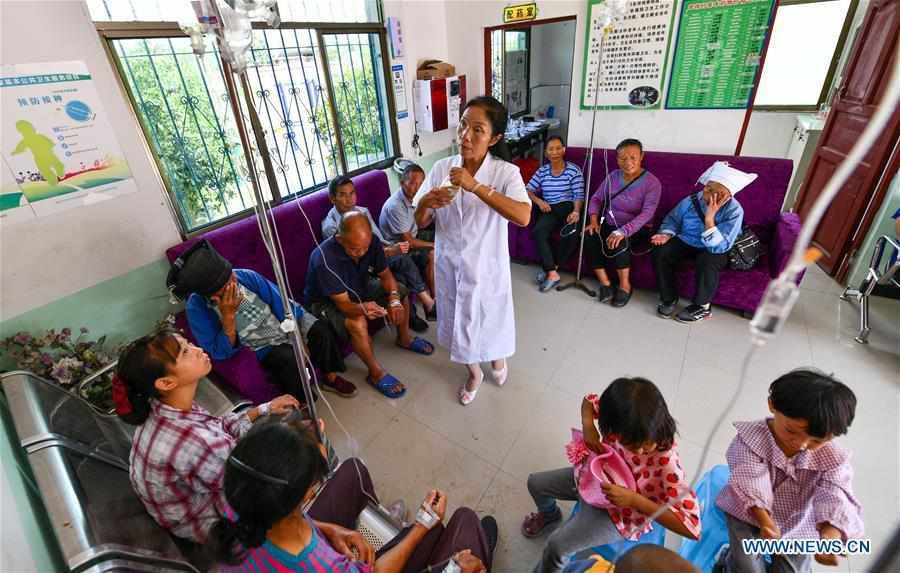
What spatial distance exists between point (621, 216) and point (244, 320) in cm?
256

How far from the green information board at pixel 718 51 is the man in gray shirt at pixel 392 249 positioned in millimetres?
2278

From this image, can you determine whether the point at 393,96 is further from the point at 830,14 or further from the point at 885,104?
the point at 830,14

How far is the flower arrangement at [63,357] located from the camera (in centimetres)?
173

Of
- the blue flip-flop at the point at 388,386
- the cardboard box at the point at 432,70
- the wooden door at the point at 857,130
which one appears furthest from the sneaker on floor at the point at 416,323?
the wooden door at the point at 857,130

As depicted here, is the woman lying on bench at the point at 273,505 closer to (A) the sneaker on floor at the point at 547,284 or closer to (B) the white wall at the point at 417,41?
(A) the sneaker on floor at the point at 547,284

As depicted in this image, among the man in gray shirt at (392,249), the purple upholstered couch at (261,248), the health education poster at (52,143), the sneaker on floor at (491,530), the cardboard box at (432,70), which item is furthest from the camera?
the cardboard box at (432,70)

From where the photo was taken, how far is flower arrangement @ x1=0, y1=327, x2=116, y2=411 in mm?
1730

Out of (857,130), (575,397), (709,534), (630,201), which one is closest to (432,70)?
(630,201)

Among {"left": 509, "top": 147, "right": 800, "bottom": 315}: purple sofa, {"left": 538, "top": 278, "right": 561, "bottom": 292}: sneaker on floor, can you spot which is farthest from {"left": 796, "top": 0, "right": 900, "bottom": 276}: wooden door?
{"left": 538, "top": 278, "right": 561, "bottom": 292}: sneaker on floor

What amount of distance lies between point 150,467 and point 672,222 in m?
3.04

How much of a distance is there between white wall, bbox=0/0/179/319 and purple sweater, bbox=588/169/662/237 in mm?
2839

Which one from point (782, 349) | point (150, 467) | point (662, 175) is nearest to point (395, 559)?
point (150, 467)

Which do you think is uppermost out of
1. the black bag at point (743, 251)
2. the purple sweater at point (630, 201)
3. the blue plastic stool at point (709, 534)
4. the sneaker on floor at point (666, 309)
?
the purple sweater at point (630, 201)

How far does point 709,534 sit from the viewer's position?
51.3 inches
